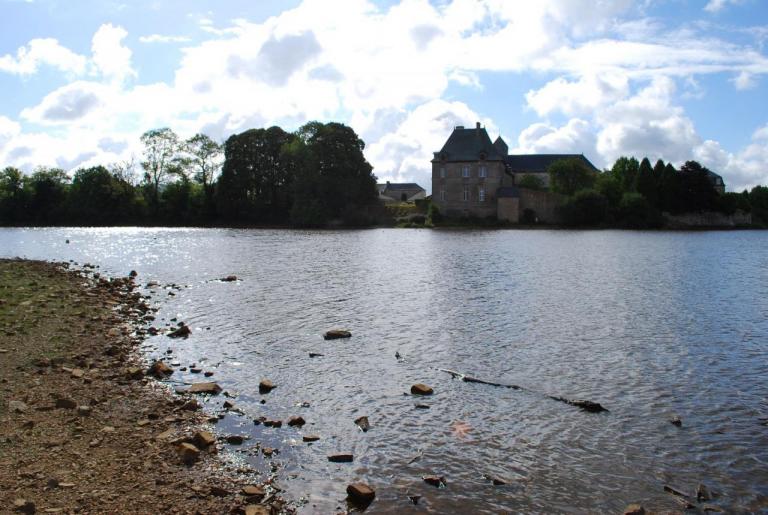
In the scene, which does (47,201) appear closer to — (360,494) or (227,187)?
(227,187)

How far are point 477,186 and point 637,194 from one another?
30.5 metres

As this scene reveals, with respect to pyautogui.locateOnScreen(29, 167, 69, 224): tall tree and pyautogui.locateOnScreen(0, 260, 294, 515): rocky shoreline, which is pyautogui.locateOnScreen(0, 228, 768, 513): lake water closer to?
pyautogui.locateOnScreen(0, 260, 294, 515): rocky shoreline

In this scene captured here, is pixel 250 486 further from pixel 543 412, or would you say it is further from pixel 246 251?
pixel 246 251

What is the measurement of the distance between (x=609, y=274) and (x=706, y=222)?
97.8m

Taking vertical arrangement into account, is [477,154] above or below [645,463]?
above

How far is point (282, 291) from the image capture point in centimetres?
3003

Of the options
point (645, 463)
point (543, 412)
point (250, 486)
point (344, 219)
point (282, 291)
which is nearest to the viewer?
point (250, 486)

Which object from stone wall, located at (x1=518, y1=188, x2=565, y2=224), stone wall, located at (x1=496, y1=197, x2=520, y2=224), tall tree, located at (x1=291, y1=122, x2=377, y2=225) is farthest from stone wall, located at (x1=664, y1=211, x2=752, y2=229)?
tall tree, located at (x1=291, y1=122, x2=377, y2=225)

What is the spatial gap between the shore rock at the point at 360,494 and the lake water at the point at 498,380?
7.8 inches

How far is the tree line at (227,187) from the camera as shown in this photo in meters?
112

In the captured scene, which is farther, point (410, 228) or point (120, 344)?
point (410, 228)

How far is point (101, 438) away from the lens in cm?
1000

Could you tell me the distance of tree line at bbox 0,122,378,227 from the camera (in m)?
112

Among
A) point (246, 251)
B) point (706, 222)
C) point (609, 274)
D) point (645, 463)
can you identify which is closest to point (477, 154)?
point (706, 222)
